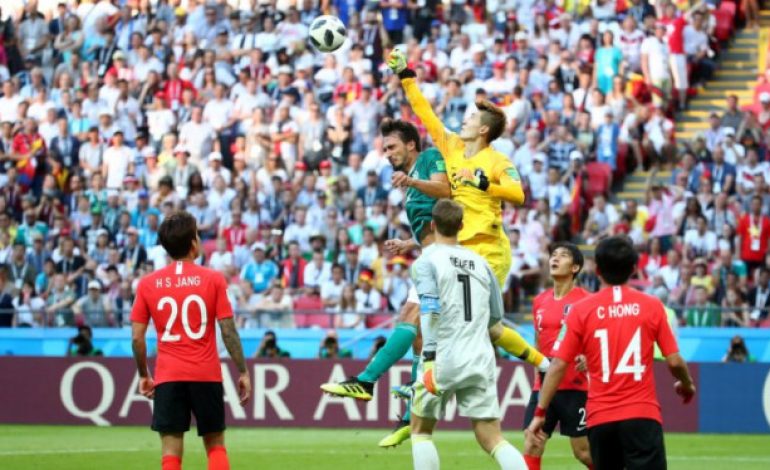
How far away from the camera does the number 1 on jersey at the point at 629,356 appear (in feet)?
29.8

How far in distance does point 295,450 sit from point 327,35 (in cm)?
536

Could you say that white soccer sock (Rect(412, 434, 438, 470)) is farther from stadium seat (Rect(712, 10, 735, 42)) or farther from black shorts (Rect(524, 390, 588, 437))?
stadium seat (Rect(712, 10, 735, 42))

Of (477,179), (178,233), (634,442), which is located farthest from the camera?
(477,179)

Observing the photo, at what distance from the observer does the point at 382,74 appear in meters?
28.5

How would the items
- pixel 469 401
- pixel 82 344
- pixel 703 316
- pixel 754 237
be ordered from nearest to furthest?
pixel 469 401
pixel 703 316
pixel 82 344
pixel 754 237

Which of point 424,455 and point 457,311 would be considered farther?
point 424,455

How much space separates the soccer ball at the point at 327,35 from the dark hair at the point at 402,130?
196 cm

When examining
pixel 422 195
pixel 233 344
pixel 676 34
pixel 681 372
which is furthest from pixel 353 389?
pixel 676 34

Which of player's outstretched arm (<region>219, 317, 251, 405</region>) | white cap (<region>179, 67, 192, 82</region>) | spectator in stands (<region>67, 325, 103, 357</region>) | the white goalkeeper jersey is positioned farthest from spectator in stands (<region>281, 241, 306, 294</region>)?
the white goalkeeper jersey

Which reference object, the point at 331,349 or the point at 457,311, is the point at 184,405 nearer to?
the point at 457,311

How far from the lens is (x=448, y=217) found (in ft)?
34.9

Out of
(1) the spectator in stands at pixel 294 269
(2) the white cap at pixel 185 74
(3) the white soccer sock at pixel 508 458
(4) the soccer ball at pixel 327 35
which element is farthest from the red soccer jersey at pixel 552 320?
(2) the white cap at pixel 185 74

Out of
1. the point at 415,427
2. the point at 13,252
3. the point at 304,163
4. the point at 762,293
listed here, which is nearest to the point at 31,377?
the point at 13,252

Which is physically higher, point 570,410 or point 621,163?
point 621,163
